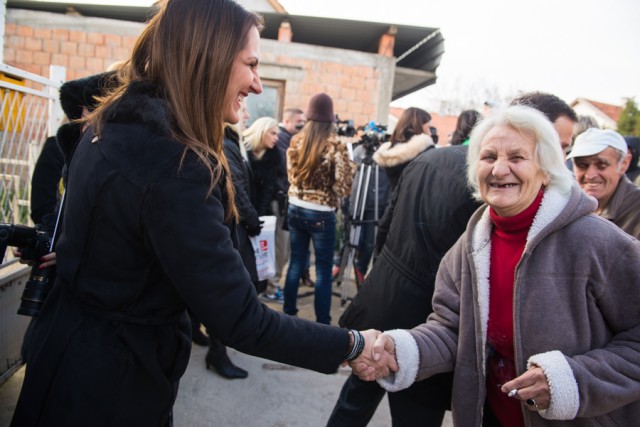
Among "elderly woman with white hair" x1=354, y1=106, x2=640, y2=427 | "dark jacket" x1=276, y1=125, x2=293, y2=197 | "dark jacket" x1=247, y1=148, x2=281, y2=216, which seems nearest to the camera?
"elderly woman with white hair" x1=354, y1=106, x2=640, y2=427

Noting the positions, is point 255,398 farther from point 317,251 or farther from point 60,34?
point 60,34

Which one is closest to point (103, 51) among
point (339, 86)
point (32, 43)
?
point (32, 43)

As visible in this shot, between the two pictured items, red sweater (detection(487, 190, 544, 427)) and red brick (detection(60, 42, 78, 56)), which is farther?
red brick (detection(60, 42, 78, 56))

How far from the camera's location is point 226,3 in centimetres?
121

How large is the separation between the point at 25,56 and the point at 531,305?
984 cm

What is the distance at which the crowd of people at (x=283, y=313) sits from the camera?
3.59 feet

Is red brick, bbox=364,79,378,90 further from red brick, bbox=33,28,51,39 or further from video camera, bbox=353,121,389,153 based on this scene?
red brick, bbox=33,28,51,39

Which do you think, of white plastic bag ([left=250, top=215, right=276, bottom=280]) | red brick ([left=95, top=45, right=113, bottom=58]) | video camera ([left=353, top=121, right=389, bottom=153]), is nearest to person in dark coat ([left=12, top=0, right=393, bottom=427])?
white plastic bag ([left=250, top=215, right=276, bottom=280])

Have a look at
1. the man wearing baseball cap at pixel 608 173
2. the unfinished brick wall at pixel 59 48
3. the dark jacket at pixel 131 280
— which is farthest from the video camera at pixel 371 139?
the unfinished brick wall at pixel 59 48

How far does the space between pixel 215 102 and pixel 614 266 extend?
1.31 meters

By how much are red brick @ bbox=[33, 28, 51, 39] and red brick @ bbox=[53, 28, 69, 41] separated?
0.11m

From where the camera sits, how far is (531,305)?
1.43m

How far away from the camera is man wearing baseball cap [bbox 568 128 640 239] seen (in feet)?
7.68

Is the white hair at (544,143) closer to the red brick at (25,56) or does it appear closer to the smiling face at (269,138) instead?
the smiling face at (269,138)
